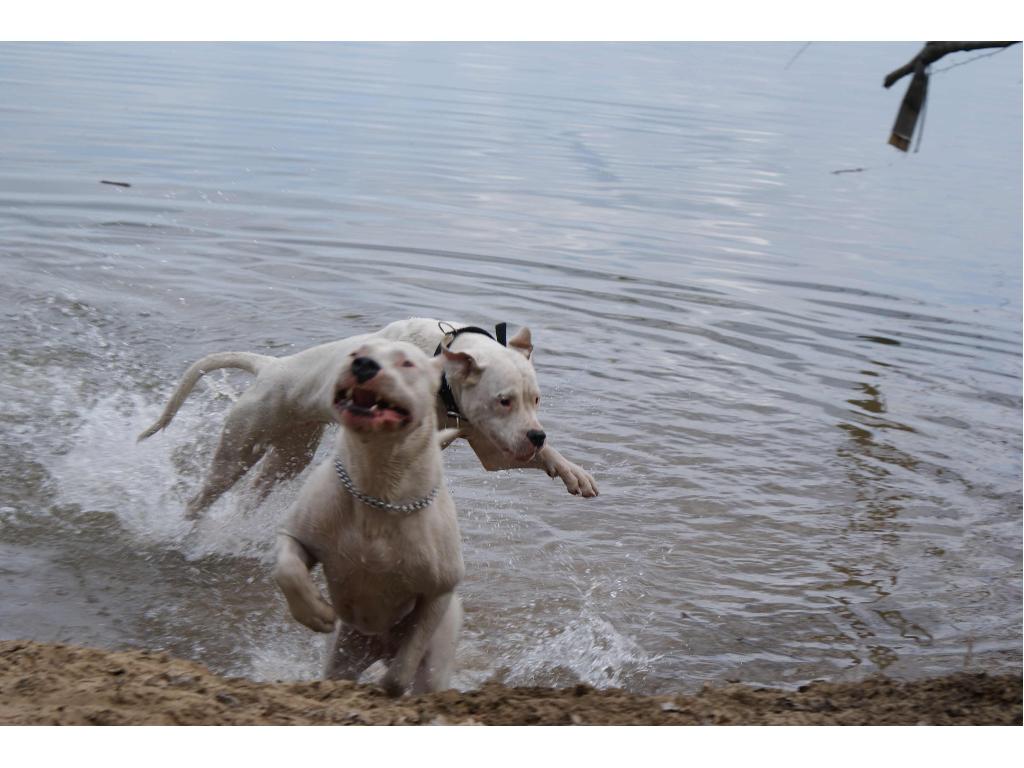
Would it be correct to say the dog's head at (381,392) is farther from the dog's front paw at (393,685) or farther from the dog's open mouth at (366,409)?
the dog's front paw at (393,685)

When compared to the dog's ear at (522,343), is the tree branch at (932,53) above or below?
above

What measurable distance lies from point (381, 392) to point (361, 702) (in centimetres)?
112

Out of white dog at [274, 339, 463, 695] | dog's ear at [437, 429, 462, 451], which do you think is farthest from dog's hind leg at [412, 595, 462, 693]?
dog's ear at [437, 429, 462, 451]

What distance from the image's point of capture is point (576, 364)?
10.2 metres

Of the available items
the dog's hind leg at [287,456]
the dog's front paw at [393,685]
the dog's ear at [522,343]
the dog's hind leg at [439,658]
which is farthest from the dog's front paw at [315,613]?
the dog's hind leg at [287,456]

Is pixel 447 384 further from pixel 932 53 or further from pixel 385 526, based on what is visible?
pixel 932 53

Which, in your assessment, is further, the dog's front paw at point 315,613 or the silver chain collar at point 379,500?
the silver chain collar at point 379,500

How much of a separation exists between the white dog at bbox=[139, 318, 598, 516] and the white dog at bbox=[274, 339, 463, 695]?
0.30m

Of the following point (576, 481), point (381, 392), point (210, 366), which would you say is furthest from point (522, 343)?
point (210, 366)

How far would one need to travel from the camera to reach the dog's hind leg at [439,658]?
4863 mm

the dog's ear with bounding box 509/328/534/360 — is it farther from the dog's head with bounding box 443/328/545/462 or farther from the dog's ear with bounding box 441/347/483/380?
the dog's ear with bounding box 441/347/483/380

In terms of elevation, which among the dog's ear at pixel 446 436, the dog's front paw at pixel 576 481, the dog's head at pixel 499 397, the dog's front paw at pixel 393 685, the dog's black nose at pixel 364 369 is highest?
the dog's black nose at pixel 364 369

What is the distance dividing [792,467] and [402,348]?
15.6 ft

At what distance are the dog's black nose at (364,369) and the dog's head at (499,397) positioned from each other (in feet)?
2.96
